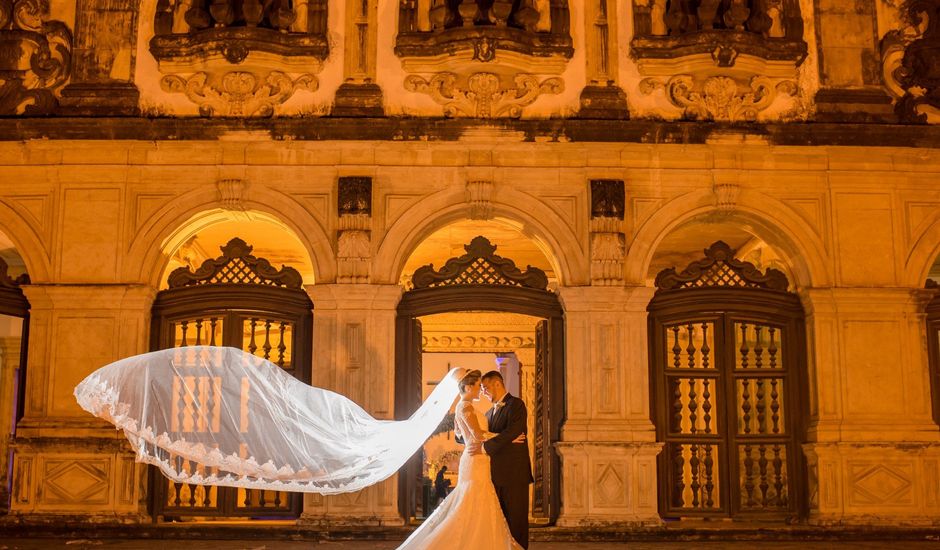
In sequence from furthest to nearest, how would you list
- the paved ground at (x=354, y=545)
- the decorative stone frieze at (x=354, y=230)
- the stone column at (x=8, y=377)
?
the stone column at (x=8, y=377)
the decorative stone frieze at (x=354, y=230)
the paved ground at (x=354, y=545)

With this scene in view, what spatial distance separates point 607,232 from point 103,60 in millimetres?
6739

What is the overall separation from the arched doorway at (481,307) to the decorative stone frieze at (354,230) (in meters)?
0.79

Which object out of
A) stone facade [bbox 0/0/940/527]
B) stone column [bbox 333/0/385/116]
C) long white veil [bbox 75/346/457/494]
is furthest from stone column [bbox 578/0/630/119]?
long white veil [bbox 75/346/457/494]

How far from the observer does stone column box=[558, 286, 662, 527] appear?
13078 mm

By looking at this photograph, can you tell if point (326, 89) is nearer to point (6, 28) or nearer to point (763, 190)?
point (6, 28)

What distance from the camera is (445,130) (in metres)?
13.8

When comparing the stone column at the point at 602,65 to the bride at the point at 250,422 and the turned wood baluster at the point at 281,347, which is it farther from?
the bride at the point at 250,422

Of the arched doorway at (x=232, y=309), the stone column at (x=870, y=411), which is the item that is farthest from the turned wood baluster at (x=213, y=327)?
the stone column at (x=870, y=411)

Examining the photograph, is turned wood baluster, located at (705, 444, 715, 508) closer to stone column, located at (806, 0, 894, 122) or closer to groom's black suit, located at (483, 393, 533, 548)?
groom's black suit, located at (483, 393, 533, 548)

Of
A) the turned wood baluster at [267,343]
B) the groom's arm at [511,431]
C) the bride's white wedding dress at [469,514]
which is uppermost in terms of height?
the turned wood baluster at [267,343]

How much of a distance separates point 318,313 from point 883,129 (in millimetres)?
7358

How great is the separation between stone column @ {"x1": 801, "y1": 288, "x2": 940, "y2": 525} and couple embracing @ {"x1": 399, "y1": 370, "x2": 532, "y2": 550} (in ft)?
15.4

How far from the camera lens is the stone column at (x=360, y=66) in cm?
1393

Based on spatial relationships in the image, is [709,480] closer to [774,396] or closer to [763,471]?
[763,471]
